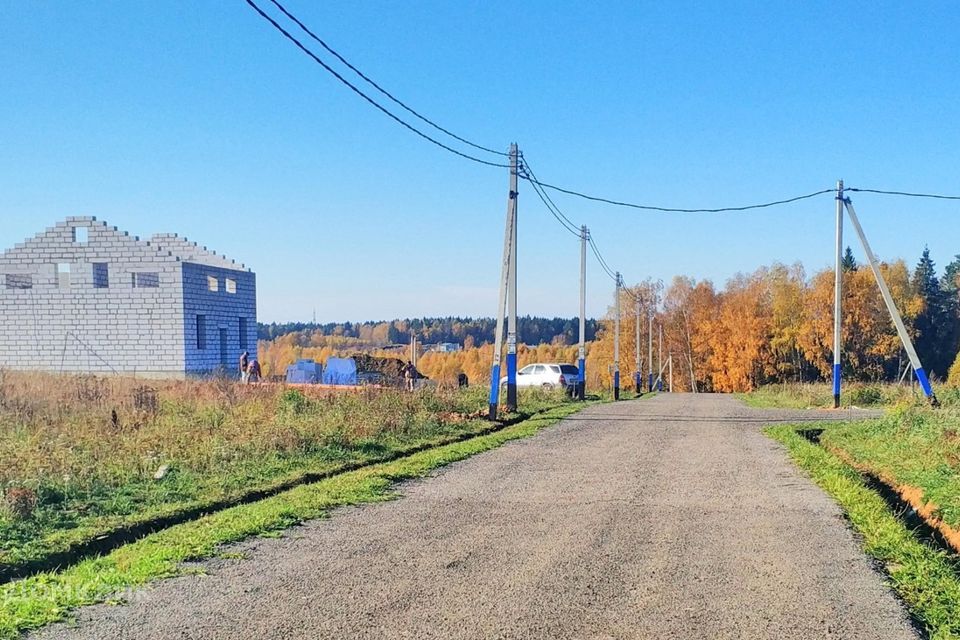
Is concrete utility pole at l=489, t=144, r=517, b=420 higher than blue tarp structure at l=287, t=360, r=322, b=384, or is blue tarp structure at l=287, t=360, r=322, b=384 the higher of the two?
concrete utility pole at l=489, t=144, r=517, b=420

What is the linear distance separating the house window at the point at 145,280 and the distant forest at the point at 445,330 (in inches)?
3480

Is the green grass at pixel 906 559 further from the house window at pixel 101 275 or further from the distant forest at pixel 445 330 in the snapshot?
the distant forest at pixel 445 330

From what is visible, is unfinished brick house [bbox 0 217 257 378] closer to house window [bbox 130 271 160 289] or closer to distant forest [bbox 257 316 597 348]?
house window [bbox 130 271 160 289]

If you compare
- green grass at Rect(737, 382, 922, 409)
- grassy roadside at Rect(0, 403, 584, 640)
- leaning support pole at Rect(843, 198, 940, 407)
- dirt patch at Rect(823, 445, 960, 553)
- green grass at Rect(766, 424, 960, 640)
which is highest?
leaning support pole at Rect(843, 198, 940, 407)

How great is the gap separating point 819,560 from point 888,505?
3.20 meters

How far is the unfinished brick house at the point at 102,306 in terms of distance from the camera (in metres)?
32.8

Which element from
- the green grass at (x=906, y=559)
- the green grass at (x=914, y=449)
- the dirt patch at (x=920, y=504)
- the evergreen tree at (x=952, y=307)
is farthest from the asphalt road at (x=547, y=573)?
the evergreen tree at (x=952, y=307)

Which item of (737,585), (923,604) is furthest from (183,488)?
(923,604)

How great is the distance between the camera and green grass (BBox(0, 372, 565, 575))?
7.77 m

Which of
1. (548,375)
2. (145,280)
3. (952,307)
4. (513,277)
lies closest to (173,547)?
(513,277)

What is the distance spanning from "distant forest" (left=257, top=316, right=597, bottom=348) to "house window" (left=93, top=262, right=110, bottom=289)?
8756cm

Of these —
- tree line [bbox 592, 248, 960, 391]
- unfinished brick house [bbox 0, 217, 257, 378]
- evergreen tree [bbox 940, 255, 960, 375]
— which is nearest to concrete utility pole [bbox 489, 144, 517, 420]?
unfinished brick house [bbox 0, 217, 257, 378]

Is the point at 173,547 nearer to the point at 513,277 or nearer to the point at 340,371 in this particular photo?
the point at 513,277

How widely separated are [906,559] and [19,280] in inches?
1423
